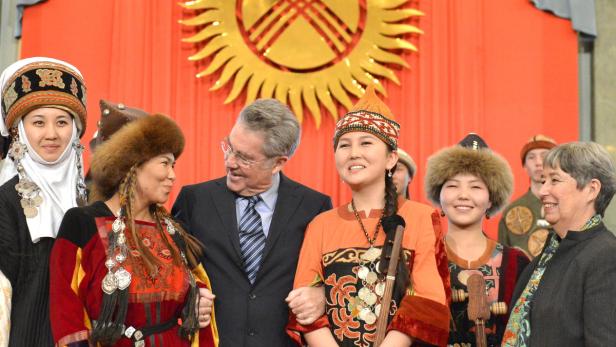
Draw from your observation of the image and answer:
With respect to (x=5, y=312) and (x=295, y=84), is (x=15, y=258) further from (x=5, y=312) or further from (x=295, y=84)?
(x=295, y=84)

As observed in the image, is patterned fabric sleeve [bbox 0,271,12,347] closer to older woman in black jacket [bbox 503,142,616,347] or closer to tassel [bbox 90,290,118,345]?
tassel [bbox 90,290,118,345]

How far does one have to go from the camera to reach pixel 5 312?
8.78 feet

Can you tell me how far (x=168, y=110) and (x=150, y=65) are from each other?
12.0 inches

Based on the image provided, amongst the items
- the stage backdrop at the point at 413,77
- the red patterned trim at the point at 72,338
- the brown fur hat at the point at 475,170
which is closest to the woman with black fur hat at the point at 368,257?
the brown fur hat at the point at 475,170

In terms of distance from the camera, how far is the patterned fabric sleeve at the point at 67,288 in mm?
2512

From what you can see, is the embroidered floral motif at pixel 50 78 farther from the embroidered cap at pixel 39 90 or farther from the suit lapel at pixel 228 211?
the suit lapel at pixel 228 211

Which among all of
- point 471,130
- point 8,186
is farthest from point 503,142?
point 8,186

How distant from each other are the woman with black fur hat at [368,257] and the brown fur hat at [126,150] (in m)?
0.57

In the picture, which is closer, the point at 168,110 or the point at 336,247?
the point at 336,247

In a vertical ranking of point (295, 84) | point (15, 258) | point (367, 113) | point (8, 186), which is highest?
point (295, 84)

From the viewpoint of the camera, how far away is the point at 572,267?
8.30 ft

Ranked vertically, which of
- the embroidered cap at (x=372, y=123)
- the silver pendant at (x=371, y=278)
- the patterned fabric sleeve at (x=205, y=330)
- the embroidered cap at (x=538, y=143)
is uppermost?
the embroidered cap at (x=538, y=143)

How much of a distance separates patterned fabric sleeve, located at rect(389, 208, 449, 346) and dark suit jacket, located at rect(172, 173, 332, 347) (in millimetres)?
459

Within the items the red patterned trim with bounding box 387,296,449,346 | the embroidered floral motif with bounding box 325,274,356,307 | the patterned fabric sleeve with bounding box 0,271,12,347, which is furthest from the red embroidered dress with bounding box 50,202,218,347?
the red patterned trim with bounding box 387,296,449,346
